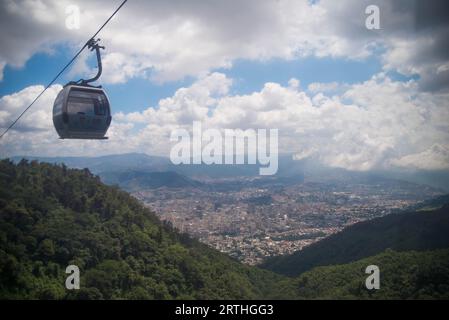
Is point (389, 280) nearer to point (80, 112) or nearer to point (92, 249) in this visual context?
point (92, 249)

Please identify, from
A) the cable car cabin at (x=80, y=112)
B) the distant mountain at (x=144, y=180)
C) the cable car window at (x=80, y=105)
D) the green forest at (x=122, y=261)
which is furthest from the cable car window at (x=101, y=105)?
the distant mountain at (x=144, y=180)

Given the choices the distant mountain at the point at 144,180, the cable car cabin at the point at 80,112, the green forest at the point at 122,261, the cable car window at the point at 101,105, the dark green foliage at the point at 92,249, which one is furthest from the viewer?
the distant mountain at the point at 144,180

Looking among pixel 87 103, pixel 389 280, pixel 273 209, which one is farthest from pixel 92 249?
pixel 273 209

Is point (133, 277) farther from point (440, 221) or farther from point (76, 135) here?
point (440, 221)

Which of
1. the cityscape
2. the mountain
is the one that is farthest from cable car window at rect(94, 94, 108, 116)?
the cityscape
